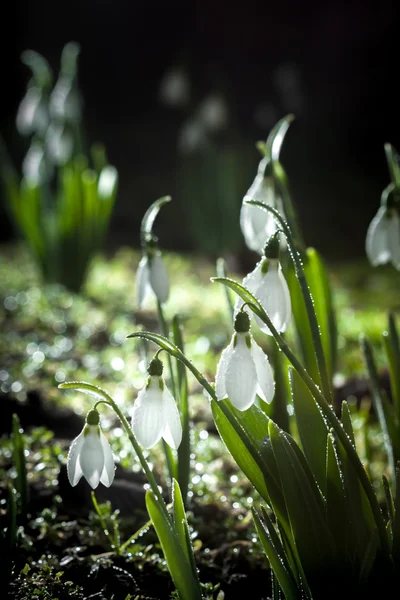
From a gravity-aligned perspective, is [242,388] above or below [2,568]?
above

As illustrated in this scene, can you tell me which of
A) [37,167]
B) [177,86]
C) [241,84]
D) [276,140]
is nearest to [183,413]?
[276,140]

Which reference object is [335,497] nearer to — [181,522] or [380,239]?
[181,522]

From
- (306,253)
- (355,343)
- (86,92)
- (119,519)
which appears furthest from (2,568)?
(86,92)

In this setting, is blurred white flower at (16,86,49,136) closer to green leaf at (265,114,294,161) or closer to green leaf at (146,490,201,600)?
green leaf at (265,114,294,161)

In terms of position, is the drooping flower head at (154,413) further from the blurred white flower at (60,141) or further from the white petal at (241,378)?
the blurred white flower at (60,141)

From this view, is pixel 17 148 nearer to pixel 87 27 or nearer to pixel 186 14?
pixel 87 27

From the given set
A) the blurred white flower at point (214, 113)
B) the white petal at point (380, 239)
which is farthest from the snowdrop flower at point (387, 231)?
the blurred white flower at point (214, 113)

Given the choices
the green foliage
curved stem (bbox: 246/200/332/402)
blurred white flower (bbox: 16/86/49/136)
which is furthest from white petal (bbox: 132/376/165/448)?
blurred white flower (bbox: 16/86/49/136)
